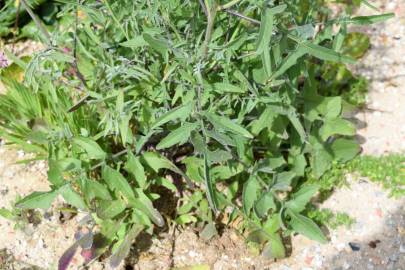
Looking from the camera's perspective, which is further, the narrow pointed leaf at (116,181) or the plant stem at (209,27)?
the narrow pointed leaf at (116,181)

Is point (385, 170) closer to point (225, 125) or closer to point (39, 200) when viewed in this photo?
point (225, 125)

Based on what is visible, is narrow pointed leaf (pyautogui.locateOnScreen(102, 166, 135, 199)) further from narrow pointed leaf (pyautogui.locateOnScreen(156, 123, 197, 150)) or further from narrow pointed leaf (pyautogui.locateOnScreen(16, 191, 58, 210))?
narrow pointed leaf (pyautogui.locateOnScreen(156, 123, 197, 150))

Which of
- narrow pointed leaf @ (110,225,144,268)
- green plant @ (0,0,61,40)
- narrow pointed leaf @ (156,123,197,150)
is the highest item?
narrow pointed leaf @ (156,123,197,150)

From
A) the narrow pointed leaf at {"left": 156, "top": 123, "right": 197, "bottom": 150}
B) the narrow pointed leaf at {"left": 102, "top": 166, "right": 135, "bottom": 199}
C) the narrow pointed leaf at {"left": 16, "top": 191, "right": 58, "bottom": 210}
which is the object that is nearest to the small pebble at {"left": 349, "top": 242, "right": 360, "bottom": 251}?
the narrow pointed leaf at {"left": 102, "top": 166, "right": 135, "bottom": 199}

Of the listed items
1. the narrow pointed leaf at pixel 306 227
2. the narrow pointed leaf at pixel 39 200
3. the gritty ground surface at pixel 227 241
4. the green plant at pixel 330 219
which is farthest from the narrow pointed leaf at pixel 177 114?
the green plant at pixel 330 219

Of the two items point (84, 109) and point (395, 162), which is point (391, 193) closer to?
point (395, 162)

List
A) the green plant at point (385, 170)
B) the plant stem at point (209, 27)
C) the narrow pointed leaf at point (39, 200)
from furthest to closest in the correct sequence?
the green plant at point (385, 170)
the narrow pointed leaf at point (39, 200)
the plant stem at point (209, 27)

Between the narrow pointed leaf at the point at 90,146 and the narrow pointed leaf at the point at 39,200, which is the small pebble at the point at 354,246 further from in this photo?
the narrow pointed leaf at the point at 39,200

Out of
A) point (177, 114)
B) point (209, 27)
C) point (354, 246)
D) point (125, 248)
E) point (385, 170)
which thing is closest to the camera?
point (209, 27)

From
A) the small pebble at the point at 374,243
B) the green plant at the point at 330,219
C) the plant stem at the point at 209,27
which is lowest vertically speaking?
the small pebble at the point at 374,243

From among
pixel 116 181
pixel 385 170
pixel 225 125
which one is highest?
pixel 225 125

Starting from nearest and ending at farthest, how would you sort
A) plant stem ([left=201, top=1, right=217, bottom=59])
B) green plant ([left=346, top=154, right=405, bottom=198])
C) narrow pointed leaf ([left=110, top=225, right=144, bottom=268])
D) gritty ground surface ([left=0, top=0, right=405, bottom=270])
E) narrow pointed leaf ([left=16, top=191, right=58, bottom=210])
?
plant stem ([left=201, top=1, right=217, bottom=59])
narrow pointed leaf ([left=16, top=191, right=58, bottom=210])
narrow pointed leaf ([left=110, top=225, right=144, bottom=268])
gritty ground surface ([left=0, top=0, right=405, bottom=270])
green plant ([left=346, top=154, right=405, bottom=198])

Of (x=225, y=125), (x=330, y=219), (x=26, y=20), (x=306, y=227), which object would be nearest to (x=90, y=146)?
(x=225, y=125)
